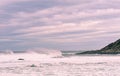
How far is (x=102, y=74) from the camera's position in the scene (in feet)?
109

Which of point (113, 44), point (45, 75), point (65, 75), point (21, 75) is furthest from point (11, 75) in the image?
point (113, 44)

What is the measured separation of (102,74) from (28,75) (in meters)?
7.60

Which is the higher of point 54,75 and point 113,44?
point 113,44

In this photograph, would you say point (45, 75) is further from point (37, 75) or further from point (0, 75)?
point (0, 75)

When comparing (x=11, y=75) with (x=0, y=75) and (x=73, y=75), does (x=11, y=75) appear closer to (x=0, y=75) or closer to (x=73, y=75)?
(x=0, y=75)

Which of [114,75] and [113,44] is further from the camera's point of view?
[113,44]

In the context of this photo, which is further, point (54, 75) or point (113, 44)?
point (113, 44)

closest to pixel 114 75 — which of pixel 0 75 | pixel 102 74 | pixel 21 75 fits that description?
pixel 102 74

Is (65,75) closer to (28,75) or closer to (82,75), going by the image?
(82,75)

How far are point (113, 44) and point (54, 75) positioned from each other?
14941cm

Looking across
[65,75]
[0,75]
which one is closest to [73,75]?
[65,75]

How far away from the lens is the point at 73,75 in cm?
3219

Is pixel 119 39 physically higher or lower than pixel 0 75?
higher

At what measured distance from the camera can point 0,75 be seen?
106ft
